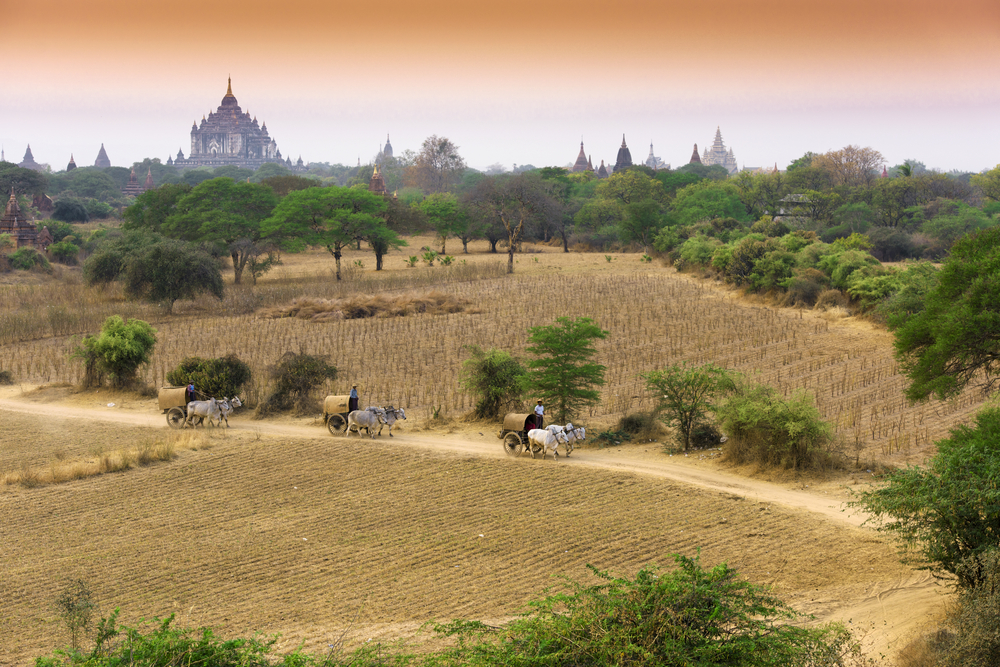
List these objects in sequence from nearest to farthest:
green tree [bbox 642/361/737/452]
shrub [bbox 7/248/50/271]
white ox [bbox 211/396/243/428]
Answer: green tree [bbox 642/361/737/452], white ox [bbox 211/396/243/428], shrub [bbox 7/248/50/271]

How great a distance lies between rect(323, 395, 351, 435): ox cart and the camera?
18188mm

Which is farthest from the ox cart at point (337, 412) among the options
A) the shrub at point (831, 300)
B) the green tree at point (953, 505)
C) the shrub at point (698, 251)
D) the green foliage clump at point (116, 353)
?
the shrub at point (698, 251)

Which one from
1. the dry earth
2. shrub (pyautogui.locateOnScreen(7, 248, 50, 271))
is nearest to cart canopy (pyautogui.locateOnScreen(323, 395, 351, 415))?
the dry earth

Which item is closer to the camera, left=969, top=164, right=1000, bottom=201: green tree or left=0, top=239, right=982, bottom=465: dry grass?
left=0, top=239, right=982, bottom=465: dry grass

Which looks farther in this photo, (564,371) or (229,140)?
(229,140)

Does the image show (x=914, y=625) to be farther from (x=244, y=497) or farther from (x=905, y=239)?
(x=905, y=239)

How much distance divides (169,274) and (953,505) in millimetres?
30372

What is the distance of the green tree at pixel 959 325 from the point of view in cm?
1323

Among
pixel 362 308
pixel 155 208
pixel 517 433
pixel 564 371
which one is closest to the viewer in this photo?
pixel 517 433

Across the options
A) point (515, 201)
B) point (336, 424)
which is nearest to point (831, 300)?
point (515, 201)

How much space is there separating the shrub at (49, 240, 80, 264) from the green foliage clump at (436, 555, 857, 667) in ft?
167

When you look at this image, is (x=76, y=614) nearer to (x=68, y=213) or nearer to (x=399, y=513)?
(x=399, y=513)

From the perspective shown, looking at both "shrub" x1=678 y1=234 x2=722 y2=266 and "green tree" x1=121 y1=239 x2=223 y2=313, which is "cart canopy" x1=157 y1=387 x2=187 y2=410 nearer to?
"green tree" x1=121 y1=239 x2=223 y2=313

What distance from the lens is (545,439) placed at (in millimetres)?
16312
